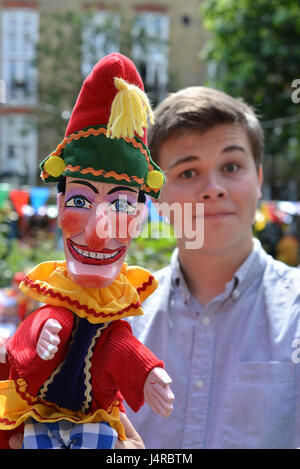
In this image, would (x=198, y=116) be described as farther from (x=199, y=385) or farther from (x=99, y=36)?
(x=99, y=36)

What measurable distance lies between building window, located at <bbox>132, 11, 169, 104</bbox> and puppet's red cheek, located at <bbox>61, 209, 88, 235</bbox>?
852 centimetres

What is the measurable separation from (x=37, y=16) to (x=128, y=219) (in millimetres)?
10015

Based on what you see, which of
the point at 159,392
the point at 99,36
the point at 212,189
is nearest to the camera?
the point at 159,392

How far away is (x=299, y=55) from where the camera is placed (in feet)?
17.5

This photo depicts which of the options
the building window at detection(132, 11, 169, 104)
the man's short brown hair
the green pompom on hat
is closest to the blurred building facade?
the building window at detection(132, 11, 169, 104)

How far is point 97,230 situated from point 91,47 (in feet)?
29.7

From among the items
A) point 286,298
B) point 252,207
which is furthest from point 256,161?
point 286,298

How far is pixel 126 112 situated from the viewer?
2.04 feet

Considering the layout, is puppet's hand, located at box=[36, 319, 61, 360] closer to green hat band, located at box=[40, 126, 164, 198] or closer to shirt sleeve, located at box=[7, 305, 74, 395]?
shirt sleeve, located at box=[7, 305, 74, 395]

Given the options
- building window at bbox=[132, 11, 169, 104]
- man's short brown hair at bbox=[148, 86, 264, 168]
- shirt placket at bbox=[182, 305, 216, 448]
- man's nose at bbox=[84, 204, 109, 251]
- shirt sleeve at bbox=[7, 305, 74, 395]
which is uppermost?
building window at bbox=[132, 11, 169, 104]

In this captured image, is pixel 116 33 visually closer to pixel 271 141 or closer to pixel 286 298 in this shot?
pixel 271 141

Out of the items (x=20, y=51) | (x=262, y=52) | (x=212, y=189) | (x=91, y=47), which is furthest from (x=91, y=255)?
(x=20, y=51)

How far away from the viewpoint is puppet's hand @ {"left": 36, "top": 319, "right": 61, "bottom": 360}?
24.2 inches

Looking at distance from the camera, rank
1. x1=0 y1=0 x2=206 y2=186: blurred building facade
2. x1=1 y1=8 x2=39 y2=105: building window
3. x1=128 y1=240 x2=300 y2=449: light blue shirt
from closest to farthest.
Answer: x1=128 y1=240 x2=300 y2=449: light blue shirt, x1=0 y1=0 x2=206 y2=186: blurred building facade, x1=1 y1=8 x2=39 y2=105: building window
